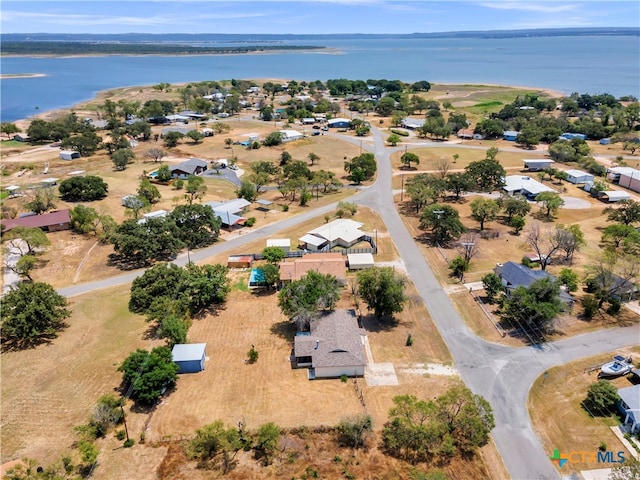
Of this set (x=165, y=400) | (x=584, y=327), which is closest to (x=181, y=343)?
(x=165, y=400)

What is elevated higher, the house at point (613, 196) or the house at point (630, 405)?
the house at point (613, 196)

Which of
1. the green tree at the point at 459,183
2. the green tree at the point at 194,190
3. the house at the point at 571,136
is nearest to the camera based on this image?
the green tree at the point at 459,183

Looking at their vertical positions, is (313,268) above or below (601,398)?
below

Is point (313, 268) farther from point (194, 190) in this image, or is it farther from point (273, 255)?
point (194, 190)

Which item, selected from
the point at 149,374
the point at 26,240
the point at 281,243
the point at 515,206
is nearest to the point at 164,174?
the point at 26,240

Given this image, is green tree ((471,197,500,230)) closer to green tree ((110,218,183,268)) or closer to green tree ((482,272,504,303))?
green tree ((482,272,504,303))

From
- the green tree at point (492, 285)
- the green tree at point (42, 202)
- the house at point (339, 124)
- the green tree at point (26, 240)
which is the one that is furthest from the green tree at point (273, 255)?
the house at point (339, 124)

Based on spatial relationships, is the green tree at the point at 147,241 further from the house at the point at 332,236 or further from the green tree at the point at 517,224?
the green tree at the point at 517,224
